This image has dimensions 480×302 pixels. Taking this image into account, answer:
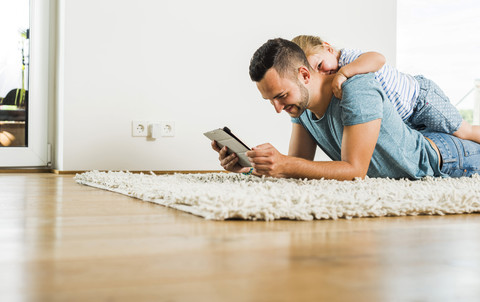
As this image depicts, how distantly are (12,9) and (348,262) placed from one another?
3043mm

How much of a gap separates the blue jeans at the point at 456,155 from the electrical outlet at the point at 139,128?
1715mm

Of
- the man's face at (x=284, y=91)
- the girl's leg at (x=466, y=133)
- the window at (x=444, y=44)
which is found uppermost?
the window at (x=444, y=44)

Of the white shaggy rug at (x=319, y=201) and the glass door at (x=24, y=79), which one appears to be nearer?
the white shaggy rug at (x=319, y=201)

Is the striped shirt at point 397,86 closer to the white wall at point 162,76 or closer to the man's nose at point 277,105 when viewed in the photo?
the man's nose at point 277,105

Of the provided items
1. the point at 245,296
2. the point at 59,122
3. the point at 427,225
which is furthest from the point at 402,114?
the point at 59,122

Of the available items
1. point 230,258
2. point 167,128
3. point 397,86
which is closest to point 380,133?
point 397,86

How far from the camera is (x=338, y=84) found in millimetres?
1918

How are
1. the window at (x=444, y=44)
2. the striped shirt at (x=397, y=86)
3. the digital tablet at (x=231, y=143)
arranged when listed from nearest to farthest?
the digital tablet at (x=231, y=143), the striped shirt at (x=397, y=86), the window at (x=444, y=44)

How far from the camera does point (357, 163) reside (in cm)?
185

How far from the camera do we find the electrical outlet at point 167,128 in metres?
3.29

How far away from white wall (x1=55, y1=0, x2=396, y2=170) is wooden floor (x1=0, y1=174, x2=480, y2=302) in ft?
6.10

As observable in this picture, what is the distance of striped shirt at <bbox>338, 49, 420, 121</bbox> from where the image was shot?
6.98 feet

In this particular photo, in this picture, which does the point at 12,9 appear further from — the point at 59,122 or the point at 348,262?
the point at 348,262

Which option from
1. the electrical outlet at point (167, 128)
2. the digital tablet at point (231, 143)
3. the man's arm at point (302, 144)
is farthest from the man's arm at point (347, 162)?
the electrical outlet at point (167, 128)
